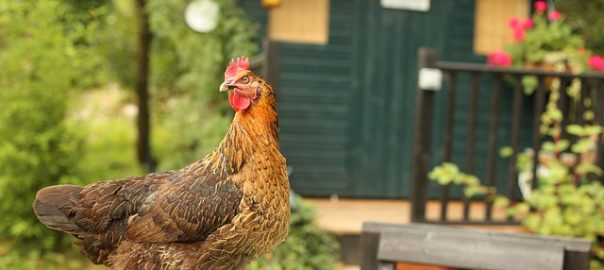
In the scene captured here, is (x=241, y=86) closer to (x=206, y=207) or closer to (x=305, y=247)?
(x=206, y=207)

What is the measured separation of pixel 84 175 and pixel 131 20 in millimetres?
4615

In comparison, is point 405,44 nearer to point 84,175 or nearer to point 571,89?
point 571,89

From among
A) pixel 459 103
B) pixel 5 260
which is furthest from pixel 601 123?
pixel 5 260

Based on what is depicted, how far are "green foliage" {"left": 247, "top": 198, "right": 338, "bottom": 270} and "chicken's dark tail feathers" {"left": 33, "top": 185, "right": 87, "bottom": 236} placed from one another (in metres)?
2.56

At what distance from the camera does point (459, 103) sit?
22.6 ft

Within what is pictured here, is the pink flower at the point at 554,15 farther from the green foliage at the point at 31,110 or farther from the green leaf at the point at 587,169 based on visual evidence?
the green foliage at the point at 31,110

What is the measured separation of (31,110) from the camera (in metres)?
5.00

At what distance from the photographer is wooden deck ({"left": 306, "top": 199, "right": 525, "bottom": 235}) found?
536 cm

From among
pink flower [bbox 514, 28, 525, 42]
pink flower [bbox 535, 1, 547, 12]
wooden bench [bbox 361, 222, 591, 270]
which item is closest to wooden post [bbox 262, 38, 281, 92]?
wooden bench [bbox 361, 222, 591, 270]

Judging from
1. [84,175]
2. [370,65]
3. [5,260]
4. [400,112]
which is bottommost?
[5,260]

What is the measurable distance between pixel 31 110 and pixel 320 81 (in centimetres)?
283

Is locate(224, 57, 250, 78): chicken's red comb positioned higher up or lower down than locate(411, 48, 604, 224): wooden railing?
higher up

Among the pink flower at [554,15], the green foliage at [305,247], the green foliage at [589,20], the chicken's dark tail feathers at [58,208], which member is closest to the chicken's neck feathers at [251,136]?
the chicken's dark tail feathers at [58,208]

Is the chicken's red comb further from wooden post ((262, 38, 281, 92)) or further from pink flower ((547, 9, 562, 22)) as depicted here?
pink flower ((547, 9, 562, 22))
